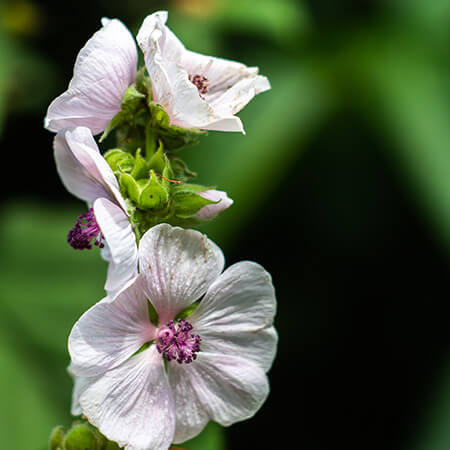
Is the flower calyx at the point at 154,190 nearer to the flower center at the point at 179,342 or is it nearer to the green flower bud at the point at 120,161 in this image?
the green flower bud at the point at 120,161

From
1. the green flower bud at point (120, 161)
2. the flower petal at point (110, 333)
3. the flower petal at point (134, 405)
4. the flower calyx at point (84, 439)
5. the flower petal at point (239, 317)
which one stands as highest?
the green flower bud at point (120, 161)

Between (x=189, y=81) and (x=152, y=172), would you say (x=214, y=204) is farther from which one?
(x=189, y=81)

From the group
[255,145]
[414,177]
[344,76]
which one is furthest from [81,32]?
[414,177]

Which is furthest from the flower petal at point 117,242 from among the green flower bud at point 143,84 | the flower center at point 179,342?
the green flower bud at point 143,84

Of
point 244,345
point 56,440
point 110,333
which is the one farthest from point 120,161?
point 56,440

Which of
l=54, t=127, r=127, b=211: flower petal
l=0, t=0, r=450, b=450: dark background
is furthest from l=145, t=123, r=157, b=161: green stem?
l=0, t=0, r=450, b=450: dark background

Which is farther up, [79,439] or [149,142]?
[149,142]

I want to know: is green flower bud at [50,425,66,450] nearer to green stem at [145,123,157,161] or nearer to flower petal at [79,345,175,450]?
flower petal at [79,345,175,450]
